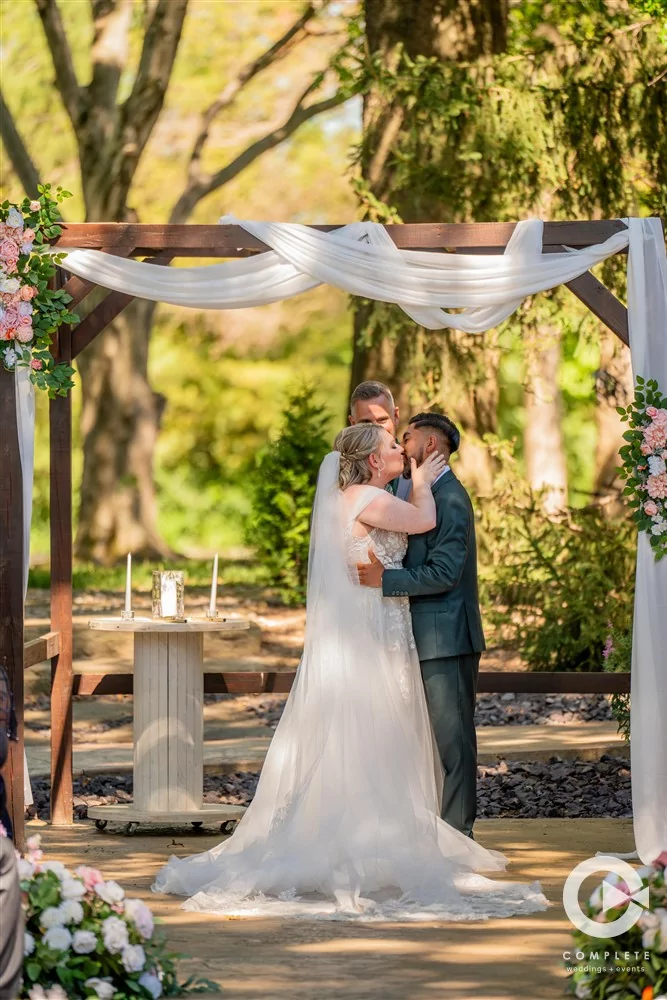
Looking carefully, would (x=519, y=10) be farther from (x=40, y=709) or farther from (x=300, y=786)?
(x=300, y=786)

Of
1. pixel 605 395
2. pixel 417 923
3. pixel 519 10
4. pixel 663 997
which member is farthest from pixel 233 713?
pixel 519 10

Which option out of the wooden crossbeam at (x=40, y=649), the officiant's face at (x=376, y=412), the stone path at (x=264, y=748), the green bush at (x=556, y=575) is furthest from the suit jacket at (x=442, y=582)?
the green bush at (x=556, y=575)

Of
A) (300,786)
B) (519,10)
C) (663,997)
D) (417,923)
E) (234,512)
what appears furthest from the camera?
(234,512)

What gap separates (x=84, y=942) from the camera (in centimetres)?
457

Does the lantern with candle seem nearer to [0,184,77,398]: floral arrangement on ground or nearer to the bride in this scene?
[0,184,77,398]: floral arrangement on ground

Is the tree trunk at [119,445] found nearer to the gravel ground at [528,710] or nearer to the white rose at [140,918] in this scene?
the gravel ground at [528,710]

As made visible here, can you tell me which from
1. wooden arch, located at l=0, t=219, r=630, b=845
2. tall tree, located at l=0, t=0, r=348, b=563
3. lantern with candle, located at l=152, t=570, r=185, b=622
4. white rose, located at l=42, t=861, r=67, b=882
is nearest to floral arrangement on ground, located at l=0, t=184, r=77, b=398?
wooden arch, located at l=0, t=219, r=630, b=845

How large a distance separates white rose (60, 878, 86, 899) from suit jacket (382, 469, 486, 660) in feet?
7.56

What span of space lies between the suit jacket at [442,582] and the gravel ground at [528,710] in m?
4.59

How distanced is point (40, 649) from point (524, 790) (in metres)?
3.09

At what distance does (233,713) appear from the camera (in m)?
11.9

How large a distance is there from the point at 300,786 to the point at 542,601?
18.6ft

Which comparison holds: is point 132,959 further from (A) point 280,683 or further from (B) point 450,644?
(A) point 280,683

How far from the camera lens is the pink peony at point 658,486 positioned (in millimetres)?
6844
